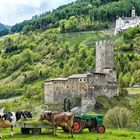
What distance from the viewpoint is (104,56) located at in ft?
436

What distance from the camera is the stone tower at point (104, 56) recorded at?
130837mm

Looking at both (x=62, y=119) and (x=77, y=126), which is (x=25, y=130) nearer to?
(x=62, y=119)

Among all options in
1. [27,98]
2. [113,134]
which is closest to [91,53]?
[27,98]

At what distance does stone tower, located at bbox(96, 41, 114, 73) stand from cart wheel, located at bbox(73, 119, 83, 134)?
98790mm

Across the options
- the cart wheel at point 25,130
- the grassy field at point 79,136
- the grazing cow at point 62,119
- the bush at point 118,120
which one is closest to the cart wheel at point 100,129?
the grassy field at point 79,136

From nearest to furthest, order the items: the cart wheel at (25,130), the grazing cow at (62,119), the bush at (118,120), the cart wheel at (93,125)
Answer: the grazing cow at (62,119) < the cart wheel at (25,130) < the cart wheel at (93,125) < the bush at (118,120)

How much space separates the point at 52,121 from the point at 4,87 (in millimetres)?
160668

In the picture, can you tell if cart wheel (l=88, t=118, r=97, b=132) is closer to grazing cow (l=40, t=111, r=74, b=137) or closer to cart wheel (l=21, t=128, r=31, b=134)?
grazing cow (l=40, t=111, r=74, b=137)

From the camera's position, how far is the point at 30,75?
646 ft

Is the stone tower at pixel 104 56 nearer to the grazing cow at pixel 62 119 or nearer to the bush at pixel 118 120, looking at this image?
the bush at pixel 118 120

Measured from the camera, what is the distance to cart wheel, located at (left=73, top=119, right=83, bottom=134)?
99.1 feet

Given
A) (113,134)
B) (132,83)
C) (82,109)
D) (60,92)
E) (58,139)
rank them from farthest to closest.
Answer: (132,83)
(60,92)
(82,109)
(113,134)
(58,139)

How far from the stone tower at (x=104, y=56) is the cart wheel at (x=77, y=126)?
324 ft

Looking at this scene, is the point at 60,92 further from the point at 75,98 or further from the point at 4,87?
the point at 4,87
